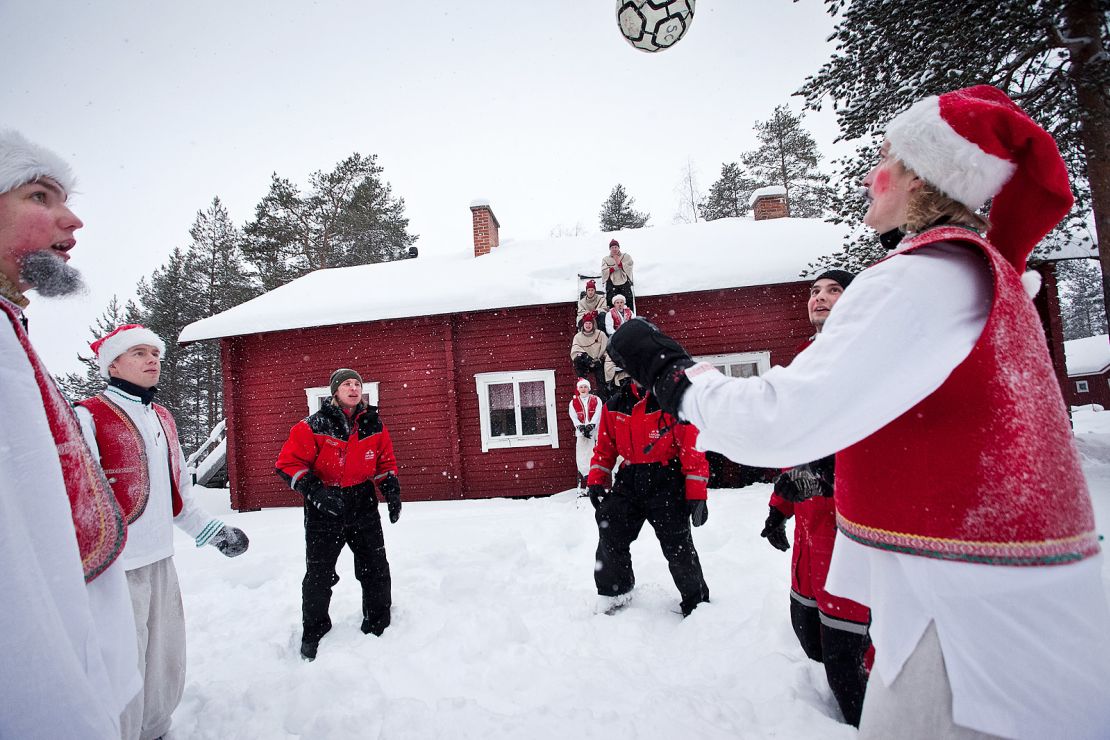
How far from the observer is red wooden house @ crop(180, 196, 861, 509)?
9.77 m

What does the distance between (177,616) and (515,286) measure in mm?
7800

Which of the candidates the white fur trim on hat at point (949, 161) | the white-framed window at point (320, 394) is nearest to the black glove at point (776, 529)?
the white fur trim on hat at point (949, 161)

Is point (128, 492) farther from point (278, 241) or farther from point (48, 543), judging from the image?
point (278, 241)

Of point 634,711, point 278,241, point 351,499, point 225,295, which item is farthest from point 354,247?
point 634,711

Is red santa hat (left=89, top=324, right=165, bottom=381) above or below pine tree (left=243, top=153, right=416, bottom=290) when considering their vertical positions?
below

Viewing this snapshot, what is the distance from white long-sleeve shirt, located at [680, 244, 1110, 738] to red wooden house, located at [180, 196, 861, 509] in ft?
28.0

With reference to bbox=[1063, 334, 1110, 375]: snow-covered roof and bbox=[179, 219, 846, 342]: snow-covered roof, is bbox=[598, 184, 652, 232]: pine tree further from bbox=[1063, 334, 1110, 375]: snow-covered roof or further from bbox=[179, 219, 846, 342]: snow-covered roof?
bbox=[1063, 334, 1110, 375]: snow-covered roof

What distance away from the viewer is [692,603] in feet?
12.3

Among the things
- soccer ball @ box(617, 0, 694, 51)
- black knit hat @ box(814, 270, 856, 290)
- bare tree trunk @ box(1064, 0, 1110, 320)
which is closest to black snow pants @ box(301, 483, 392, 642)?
black knit hat @ box(814, 270, 856, 290)

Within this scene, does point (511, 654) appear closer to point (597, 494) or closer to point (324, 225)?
point (597, 494)

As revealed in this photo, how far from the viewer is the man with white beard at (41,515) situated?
91cm

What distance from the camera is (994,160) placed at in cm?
109

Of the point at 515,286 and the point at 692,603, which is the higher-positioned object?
the point at 515,286

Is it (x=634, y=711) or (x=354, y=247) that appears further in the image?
(x=354, y=247)
